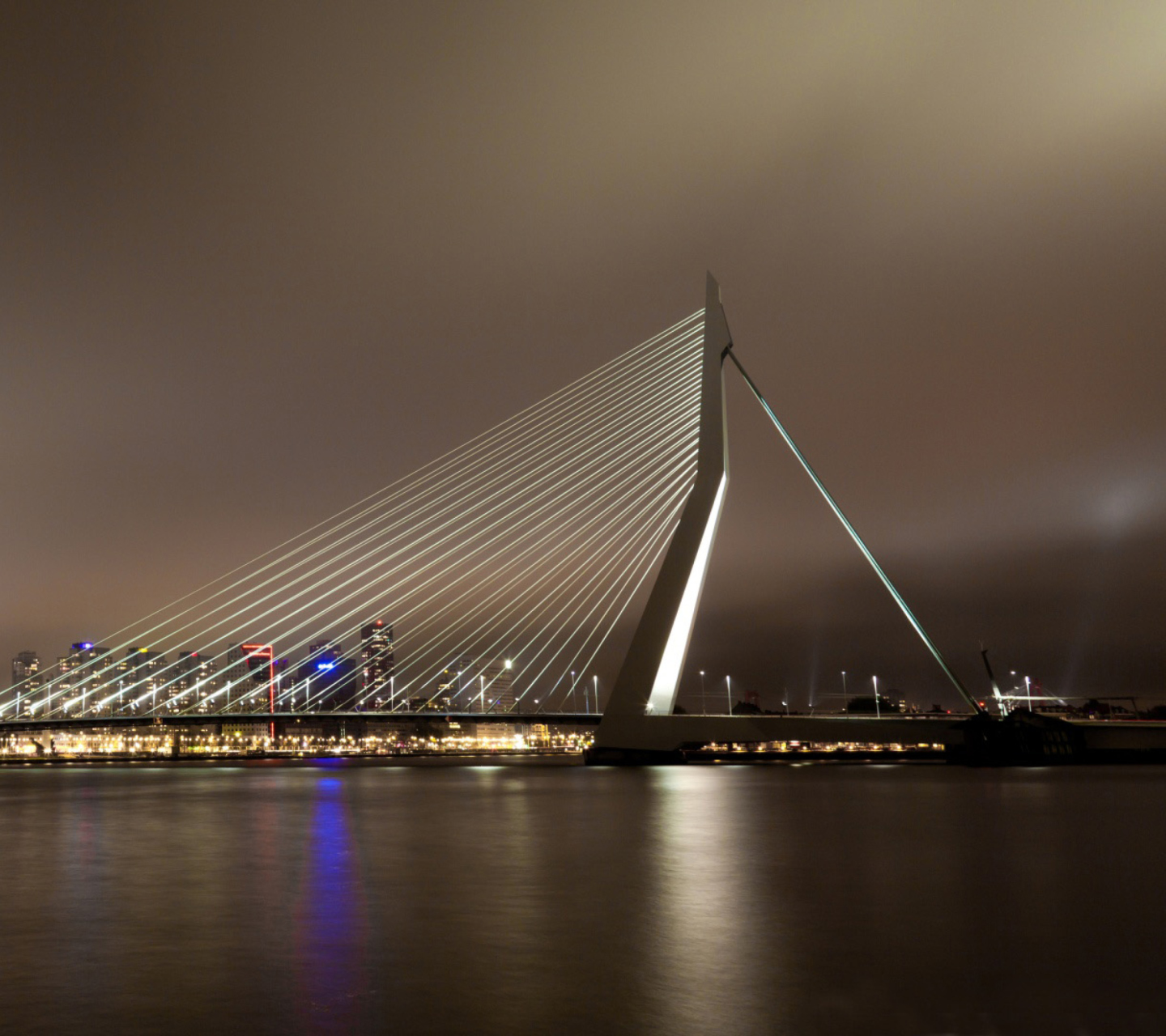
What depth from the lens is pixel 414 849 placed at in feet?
37.8

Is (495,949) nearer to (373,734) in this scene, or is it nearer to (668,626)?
(668,626)

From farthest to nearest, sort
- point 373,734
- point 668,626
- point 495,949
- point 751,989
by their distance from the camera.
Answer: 1. point 373,734
2. point 668,626
3. point 495,949
4. point 751,989

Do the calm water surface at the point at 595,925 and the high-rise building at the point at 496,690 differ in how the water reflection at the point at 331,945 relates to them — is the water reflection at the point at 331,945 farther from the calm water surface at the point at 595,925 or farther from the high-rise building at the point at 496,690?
the high-rise building at the point at 496,690

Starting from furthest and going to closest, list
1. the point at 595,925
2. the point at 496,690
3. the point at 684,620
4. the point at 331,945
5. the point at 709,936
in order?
the point at 496,690, the point at 684,620, the point at 595,925, the point at 709,936, the point at 331,945

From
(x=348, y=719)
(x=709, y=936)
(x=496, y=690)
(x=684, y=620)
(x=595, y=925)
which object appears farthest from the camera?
(x=496, y=690)

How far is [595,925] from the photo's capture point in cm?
673

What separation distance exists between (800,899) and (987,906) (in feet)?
4.36

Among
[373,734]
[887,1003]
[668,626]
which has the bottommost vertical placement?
[373,734]

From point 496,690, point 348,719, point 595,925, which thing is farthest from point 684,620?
point 496,690

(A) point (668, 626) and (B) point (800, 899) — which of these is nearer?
(B) point (800, 899)

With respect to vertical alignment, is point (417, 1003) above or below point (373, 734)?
above

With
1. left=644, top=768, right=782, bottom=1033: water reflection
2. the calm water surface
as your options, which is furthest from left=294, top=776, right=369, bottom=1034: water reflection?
left=644, top=768, right=782, bottom=1033: water reflection

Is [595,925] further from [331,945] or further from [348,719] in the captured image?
[348,719]

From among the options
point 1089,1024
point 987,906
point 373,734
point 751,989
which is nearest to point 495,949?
point 751,989
